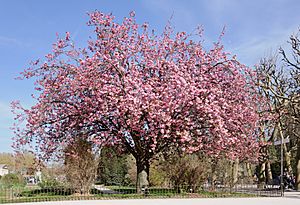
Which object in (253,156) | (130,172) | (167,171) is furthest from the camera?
(130,172)

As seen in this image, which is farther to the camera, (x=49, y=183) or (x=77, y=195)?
(x=49, y=183)

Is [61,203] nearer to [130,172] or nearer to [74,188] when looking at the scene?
[74,188]

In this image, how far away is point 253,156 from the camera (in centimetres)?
1939

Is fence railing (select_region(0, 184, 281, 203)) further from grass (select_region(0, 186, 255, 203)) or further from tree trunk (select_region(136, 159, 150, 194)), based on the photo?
tree trunk (select_region(136, 159, 150, 194))

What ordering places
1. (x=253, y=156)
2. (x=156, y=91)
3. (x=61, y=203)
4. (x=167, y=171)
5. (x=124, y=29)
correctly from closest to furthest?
(x=61, y=203) < (x=156, y=91) < (x=124, y=29) < (x=167, y=171) < (x=253, y=156)

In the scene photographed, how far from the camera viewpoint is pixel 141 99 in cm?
1407

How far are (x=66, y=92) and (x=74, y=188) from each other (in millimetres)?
3598

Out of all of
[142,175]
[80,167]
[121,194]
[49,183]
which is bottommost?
[121,194]

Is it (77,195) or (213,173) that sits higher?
(213,173)

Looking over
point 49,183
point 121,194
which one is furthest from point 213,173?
point 49,183

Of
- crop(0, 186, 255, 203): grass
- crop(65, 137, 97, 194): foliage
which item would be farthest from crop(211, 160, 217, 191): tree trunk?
crop(65, 137, 97, 194): foliage

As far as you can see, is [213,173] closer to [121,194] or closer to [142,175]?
[142,175]

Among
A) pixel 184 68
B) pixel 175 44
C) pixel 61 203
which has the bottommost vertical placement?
pixel 61 203

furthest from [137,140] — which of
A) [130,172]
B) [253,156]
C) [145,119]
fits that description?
[130,172]
